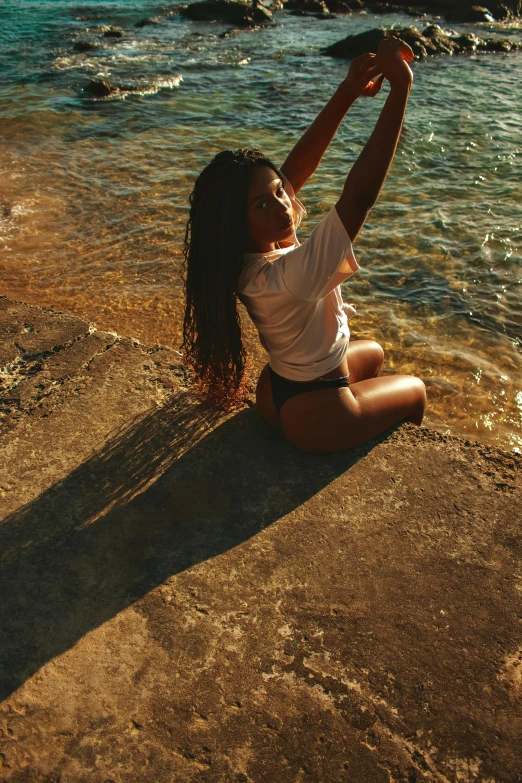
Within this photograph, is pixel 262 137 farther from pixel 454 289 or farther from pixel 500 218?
pixel 454 289

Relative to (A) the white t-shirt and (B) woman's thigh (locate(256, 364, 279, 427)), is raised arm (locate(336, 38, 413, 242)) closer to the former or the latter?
(A) the white t-shirt

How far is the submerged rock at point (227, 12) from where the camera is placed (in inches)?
764

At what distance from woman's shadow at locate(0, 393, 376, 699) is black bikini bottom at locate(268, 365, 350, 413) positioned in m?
0.18

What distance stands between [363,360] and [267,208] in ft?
3.31

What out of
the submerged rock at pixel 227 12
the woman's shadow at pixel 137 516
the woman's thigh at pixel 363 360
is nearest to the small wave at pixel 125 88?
the submerged rock at pixel 227 12

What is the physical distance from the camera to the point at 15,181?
24.8 feet

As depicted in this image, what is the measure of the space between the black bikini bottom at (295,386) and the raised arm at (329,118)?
925 mm

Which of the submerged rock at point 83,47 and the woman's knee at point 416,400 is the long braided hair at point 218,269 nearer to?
the woman's knee at point 416,400

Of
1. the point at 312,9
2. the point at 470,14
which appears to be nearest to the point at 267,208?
the point at 470,14

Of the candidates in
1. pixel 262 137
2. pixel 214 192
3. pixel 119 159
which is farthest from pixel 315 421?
pixel 262 137

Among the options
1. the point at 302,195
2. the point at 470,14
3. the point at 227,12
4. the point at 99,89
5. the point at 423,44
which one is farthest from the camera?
the point at 470,14

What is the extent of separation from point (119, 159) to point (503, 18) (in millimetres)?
17270

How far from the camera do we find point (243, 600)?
2180 millimetres

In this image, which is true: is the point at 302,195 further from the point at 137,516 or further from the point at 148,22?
the point at 148,22
